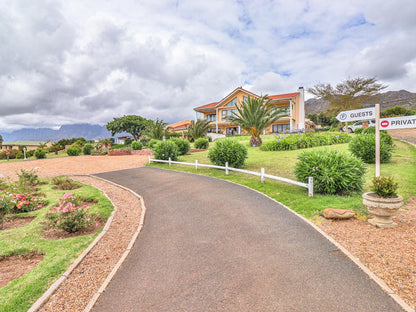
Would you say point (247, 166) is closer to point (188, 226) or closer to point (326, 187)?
point (326, 187)

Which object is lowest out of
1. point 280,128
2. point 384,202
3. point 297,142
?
point 384,202

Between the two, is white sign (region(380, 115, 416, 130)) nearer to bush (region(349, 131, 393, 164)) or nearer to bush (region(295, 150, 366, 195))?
bush (region(295, 150, 366, 195))

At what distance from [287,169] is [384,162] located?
18.0 ft

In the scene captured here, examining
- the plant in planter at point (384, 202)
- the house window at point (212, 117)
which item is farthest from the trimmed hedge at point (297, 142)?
the house window at point (212, 117)

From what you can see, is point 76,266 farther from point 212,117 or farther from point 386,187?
point 212,117

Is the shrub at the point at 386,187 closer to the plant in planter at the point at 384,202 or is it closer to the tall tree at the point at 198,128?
the plant in planter at the point at 384,202

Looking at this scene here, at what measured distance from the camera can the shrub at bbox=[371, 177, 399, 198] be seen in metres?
5.22

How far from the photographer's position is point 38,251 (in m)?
4.80

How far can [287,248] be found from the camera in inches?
183

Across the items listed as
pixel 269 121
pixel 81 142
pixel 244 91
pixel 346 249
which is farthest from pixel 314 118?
pixel 346 249

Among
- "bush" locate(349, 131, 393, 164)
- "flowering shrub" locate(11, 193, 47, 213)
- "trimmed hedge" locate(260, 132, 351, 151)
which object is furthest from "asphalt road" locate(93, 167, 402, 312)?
"trimmed hedge" locate(260, 132, 351, 151)

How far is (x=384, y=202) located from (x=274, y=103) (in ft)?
121

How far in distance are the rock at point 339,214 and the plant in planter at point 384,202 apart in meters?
0.51

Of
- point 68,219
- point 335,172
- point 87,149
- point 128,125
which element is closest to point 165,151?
point 68,219
